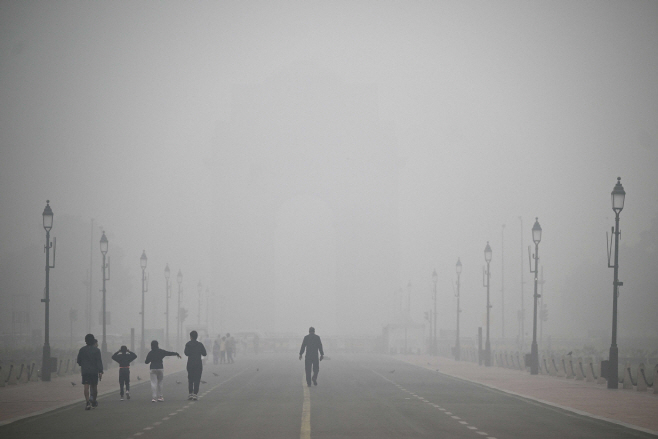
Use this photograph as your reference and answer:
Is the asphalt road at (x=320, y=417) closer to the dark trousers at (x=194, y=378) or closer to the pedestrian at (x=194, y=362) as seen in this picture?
the dark trousers at (x=194, y=378)

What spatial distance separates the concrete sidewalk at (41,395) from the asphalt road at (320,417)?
69cm

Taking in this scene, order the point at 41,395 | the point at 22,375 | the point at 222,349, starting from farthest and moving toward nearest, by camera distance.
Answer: the point at 222,349 < the point at 22,375 < the point at 41,395

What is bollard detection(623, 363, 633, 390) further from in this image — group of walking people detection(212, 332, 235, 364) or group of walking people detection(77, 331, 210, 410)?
group of walking people detection(212, 332, 235, 364)

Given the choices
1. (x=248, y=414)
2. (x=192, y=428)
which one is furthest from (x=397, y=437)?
(x=248, y=414)

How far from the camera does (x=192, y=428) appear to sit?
66.7ft

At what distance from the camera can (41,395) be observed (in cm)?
3197

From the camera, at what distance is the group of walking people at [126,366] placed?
26500 millimetres

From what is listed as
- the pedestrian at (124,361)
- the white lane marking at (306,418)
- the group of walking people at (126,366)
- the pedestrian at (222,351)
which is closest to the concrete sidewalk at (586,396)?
the white lane marking at (306,418)

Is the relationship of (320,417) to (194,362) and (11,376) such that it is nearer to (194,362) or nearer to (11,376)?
(194,362)

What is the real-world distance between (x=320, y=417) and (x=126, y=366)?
966cm

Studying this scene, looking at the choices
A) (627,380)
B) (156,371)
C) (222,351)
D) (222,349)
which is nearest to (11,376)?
(156,371)

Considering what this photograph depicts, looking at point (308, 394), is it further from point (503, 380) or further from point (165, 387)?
point (503, 380)

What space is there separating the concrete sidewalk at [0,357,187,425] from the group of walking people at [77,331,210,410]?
1.17m

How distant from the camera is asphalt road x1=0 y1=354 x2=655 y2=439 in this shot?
1930cm
